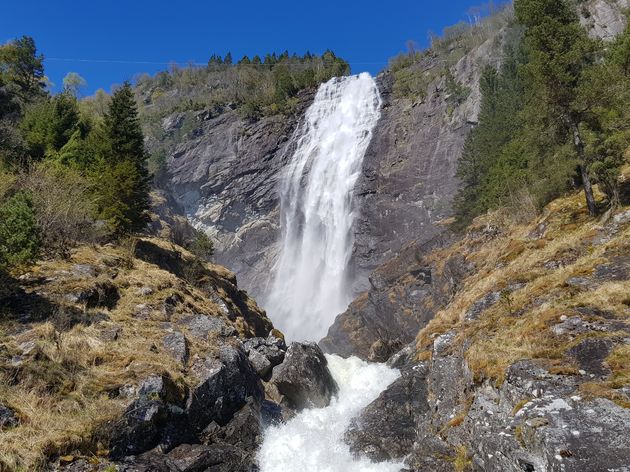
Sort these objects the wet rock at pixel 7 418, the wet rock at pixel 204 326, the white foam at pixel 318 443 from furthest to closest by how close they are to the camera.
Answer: the wet rock at pixel 204 326 → the white foam at pixel 318 443 → the wet rock at pixel 7 418

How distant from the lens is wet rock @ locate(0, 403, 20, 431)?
8.29 m

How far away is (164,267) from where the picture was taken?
20797mm

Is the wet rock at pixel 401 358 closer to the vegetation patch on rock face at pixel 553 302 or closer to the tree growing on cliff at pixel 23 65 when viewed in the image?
the vegetation patch on rock face at pixel 553 302

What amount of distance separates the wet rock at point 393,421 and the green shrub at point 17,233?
11107mm

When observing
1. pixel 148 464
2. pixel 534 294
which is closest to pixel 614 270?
pixel 534 294

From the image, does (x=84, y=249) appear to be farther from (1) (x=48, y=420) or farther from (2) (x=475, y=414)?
(2) (x=475, y=414)

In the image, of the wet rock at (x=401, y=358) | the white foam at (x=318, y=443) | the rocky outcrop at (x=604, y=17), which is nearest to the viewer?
the white foam at (x=318, y=443)

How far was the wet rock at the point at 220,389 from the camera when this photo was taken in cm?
1130

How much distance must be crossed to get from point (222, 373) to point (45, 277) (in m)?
6.53

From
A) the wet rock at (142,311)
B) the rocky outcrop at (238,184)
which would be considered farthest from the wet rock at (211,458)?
the rocky outcrop at (238,184)

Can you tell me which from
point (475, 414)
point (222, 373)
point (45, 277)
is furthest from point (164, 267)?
point (475, 414)

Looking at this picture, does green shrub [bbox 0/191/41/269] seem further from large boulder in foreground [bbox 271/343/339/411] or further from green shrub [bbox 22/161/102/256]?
large boulder in foreground [bbox 271/343/339/411]

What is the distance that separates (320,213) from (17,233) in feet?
124

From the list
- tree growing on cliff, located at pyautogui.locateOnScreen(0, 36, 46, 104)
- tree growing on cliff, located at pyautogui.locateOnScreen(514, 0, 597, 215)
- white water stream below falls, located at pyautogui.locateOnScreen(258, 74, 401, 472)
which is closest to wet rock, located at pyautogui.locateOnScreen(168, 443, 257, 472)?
white water stream below falls, located at pyautogui.locateOnScreen(258, 74, 401, 472)
